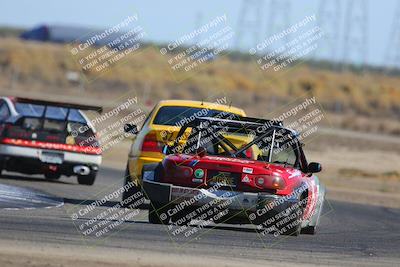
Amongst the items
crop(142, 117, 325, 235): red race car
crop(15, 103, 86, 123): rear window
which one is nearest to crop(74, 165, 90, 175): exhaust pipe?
crop(15, 103, 86, 123): rear window

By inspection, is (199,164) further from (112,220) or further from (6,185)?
(6,185)

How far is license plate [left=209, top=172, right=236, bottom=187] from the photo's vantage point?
13.9 meters

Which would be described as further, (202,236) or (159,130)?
(159,130)

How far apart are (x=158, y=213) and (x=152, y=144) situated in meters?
2.69

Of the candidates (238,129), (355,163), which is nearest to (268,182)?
(238,129)

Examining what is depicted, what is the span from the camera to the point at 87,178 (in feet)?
69.2

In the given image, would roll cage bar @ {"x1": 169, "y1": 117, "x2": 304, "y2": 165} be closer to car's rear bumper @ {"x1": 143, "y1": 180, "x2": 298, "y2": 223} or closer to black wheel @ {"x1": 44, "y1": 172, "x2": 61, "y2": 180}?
car's rear bumper @ {"x1": 143, "y1": 180, "x2": 298, "y2": 223}

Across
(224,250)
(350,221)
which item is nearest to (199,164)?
(224,250)

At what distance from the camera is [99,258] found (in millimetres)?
10680

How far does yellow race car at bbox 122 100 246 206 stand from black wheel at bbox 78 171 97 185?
138 inches

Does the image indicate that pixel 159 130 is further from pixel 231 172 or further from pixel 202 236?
pixel 202 236

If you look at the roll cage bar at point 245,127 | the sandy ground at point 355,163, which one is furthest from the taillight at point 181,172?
the sandy ground at point 355,163

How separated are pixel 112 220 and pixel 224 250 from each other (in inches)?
105

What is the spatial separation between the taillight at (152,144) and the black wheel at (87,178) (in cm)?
425
